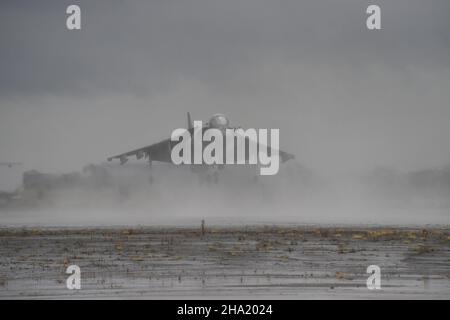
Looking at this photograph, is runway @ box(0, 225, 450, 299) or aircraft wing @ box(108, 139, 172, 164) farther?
aircraft wing @ box(108, 139, 172, 164)

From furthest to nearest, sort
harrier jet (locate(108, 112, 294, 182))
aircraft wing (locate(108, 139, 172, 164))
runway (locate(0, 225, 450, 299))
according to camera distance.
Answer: aircraft wing (locate(108, 139, 172, 164)) → harrier jet (locate(108, 112, 294, 182)) → runway (locate(0, 225, 450, 299))

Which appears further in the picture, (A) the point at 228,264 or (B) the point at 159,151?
(B) the point at 159,151

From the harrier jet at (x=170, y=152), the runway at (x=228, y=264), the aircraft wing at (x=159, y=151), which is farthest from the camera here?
the aircraft wing at (x=159, y=151)

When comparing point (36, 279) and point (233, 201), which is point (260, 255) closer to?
point (36, 279)

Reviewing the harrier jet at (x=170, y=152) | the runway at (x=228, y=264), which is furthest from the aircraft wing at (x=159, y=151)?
the runway at (x=228, y=264)

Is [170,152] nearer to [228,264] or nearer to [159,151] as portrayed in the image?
[159,151]

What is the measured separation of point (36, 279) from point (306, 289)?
7598 millimetres

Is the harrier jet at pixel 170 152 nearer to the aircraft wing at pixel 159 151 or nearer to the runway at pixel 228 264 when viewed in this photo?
the aircraft wing at pixel 159 151

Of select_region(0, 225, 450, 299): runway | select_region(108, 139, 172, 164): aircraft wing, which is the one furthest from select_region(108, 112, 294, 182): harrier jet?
select_region(0, 225, 450, 299): runway

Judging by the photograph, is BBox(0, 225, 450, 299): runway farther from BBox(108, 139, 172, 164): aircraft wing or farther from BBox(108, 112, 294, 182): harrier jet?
BBox(108, 139, 172, 164): aircraft wing

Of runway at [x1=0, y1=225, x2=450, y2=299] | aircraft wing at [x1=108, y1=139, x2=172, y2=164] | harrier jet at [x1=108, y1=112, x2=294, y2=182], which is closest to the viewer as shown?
runway at [x1=0, y1=225, x2=450, y2=299]

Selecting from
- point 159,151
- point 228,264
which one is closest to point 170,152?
point 159,151
